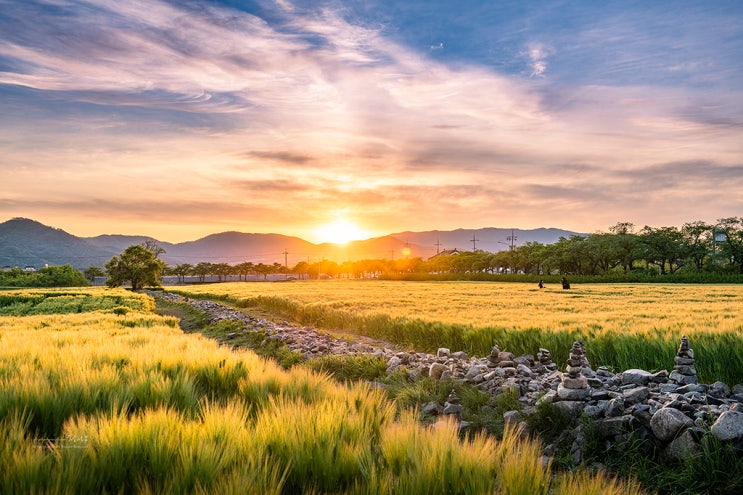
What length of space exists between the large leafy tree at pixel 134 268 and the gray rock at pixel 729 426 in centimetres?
9131

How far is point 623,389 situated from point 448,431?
5689 millimetres

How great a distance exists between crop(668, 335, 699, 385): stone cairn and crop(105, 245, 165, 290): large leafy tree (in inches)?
3541

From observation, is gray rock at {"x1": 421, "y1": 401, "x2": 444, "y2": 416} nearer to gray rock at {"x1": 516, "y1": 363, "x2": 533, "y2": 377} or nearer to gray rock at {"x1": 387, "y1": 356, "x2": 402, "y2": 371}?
gray rock at {"x1": 516, "y1": 363, "x2": 533, "y2": 377}

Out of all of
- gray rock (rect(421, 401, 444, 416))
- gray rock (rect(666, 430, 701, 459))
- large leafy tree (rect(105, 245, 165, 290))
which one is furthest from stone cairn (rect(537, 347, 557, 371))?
large leafy tree (rect(105, 245, 165, 290))

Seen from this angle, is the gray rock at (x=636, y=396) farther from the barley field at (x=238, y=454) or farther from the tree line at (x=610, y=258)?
the tree line at (x=610, y=258)

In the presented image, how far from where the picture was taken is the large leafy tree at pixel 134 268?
265ft

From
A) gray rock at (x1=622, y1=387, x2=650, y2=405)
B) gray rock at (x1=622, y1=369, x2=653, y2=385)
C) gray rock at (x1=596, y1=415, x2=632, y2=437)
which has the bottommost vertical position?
gray rock at (x1=596, y1=415, x2=632, y2=437)

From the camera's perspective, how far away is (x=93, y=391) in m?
4.06

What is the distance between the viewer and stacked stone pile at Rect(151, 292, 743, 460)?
16.8ft

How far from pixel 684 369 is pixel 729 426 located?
2906mm

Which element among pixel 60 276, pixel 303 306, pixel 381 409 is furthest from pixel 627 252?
pixel 60 276

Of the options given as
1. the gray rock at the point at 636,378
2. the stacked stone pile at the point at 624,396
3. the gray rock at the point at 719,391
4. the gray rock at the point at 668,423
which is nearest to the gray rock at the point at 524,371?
the stacked stone pile at the point at 624,396

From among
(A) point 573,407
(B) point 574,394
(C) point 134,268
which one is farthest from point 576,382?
(C) point 134,268

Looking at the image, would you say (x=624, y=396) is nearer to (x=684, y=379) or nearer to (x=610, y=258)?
(x=684, y=379)
